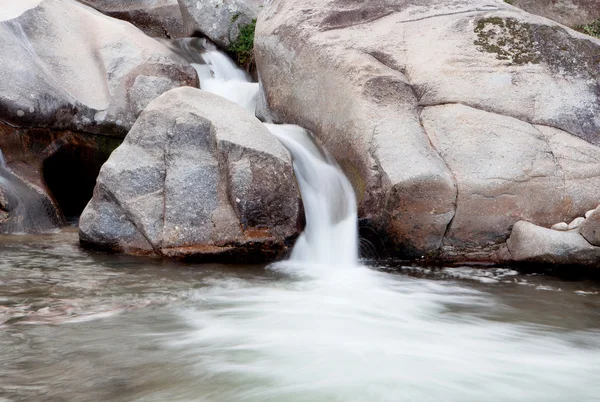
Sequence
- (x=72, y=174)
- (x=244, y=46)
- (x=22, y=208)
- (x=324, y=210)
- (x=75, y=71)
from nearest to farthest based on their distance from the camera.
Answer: (x=324, y=210) < (x=22, y=208) < (x=72, y=174) < (x=75, y=71) < (x=244, y=46)

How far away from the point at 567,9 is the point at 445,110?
26.4ft

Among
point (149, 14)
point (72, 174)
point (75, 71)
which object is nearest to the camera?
point (72, 174)

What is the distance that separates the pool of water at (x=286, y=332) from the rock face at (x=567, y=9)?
352 inches

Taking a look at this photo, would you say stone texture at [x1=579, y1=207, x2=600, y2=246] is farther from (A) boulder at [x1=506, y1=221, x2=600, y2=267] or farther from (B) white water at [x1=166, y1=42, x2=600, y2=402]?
(B) white water at [x1=166, y1=42, x2=600, y2=402]

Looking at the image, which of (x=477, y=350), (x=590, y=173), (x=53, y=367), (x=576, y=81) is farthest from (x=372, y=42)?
(x=53, y=367)

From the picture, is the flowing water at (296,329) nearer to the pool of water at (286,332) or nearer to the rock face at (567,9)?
the pool of water at (286,332)

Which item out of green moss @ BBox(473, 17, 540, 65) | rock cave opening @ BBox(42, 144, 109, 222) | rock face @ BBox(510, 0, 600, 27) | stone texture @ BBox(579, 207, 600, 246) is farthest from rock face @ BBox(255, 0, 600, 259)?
rock face @ BBox(510, 0, 600, 27)

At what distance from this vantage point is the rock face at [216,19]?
11.0 m

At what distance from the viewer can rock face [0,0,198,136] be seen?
7.16 metres

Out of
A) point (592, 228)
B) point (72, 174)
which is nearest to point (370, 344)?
point (592, 228)

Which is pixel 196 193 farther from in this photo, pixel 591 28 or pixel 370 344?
pixel 591 28

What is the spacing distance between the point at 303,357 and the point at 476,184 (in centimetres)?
302

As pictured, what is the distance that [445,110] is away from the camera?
6234 mm

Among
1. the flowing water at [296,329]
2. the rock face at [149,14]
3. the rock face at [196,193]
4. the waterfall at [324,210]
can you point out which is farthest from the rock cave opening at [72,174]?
the rock face at [149,14]
